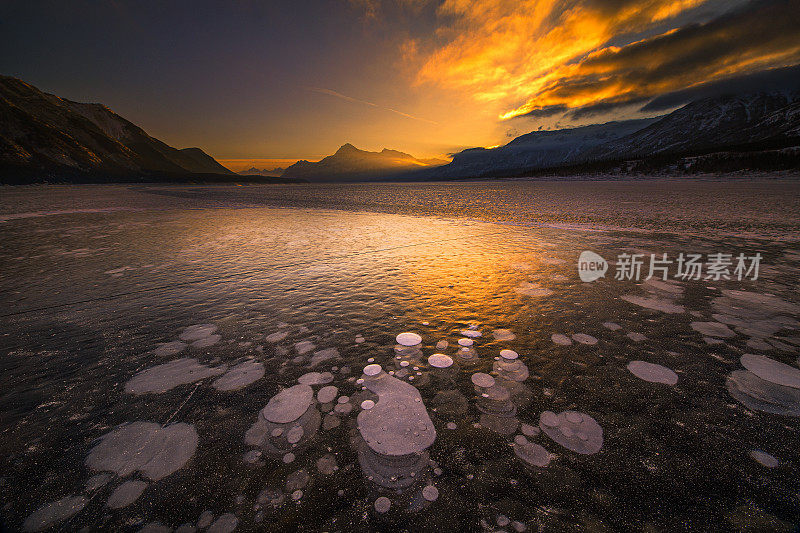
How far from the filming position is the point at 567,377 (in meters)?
1.63

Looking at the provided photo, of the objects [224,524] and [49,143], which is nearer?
[224,524]

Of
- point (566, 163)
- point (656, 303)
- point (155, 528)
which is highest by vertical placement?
point (566, 163)

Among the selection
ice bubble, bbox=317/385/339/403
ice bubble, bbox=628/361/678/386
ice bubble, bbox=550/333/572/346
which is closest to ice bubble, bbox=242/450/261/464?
ice bubble, bbox=317/385/339/403

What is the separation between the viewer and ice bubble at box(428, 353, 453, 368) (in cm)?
177

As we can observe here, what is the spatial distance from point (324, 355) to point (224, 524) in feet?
3.20

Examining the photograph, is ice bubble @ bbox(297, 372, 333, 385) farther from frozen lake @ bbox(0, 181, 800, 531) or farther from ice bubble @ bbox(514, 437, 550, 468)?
ice bubble @ bbox(514, 437, 550, 468)

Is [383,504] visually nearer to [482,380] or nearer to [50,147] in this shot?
[482,380]

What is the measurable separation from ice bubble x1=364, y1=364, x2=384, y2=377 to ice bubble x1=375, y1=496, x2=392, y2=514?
0.71 m

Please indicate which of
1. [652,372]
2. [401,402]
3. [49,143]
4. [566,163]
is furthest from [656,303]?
[49,143]

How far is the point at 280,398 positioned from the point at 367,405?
467 mm

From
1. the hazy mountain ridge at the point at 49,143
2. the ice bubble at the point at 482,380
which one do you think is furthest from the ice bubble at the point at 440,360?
the hazy mountain ridge at the point at 49,143

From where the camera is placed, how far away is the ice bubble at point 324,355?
1.84 meters

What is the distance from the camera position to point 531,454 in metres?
1.18

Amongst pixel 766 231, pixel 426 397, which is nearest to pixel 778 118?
pixel 766 231
